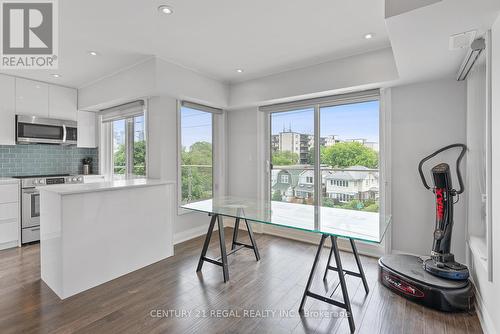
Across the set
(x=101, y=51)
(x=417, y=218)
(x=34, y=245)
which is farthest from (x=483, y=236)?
(x=34, y=245)

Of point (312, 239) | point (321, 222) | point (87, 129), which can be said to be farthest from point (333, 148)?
point (87, 129)

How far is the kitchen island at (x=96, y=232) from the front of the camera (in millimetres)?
2270

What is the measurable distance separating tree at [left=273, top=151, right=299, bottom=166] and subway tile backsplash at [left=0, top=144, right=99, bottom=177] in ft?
11.0

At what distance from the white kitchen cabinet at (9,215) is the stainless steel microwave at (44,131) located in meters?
0.75

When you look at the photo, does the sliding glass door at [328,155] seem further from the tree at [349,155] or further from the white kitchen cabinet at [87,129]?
the white kitchen cabinet at [87,129]

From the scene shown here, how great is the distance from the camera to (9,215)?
3.47 meters

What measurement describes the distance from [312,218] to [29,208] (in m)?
3.95

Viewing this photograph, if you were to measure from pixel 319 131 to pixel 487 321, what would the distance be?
2.58m

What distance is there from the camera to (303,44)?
2.81 m

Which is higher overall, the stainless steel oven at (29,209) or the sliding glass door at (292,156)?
the sliding glass door at (292,156)

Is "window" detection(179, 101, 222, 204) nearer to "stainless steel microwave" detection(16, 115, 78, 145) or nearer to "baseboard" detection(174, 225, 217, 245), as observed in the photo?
"baseboard" detection(174, 225, 217, 245)

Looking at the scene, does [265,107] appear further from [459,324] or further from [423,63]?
[459,324]

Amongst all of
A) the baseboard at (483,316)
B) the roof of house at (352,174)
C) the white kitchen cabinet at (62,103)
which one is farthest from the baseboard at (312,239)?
the white kitchen cabinet at (62,103)

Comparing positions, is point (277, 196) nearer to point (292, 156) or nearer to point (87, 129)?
point (292, 156)
